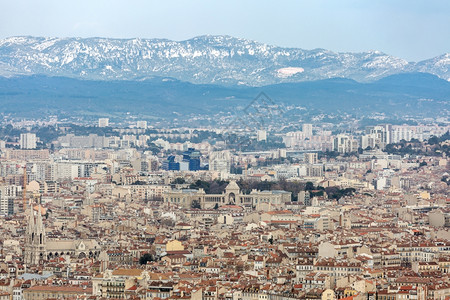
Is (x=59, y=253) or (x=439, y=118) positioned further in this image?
(x=439, y=118)

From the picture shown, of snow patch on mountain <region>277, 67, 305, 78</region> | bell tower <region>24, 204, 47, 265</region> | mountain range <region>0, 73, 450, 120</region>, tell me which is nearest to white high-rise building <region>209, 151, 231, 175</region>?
bell tower <region>24, 204, 47, 265</region>

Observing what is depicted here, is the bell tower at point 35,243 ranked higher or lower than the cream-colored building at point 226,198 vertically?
higher

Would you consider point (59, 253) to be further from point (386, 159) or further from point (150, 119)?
point (150, 119)

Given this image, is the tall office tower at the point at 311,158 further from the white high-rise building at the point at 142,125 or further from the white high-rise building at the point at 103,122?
the white high-rise building at the point at 103,122

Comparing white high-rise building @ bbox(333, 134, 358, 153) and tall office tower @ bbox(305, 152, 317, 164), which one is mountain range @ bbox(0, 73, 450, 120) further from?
tall office tower @ bbox(305, 152, 317, 164)

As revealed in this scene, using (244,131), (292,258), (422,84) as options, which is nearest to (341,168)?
(244,131)

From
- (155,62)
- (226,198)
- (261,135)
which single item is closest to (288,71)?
(155,62)

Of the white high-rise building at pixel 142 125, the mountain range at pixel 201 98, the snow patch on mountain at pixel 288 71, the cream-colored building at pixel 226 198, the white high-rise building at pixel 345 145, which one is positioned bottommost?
the cream-colored building at pixel 226 198

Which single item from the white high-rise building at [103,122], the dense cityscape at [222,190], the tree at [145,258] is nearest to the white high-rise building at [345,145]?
the dense cityscape at [222,190]
